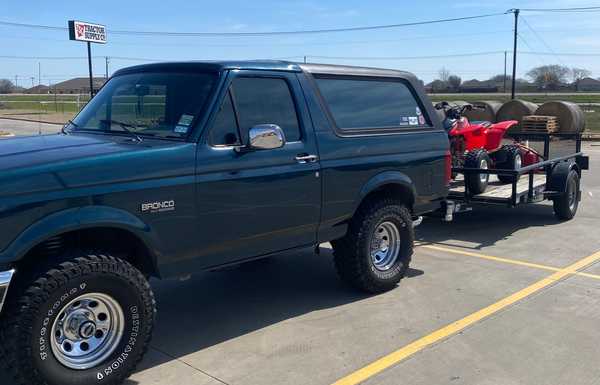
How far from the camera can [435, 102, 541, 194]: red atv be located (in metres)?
8.50

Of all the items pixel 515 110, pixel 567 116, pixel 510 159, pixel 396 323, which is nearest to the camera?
pixel 396 323

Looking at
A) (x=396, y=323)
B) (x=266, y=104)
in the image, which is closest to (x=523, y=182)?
(x=396, y=323)

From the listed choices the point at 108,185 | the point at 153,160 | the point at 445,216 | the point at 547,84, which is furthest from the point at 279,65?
the point at 547,84

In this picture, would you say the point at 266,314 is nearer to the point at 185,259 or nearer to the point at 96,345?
the point at 185,259

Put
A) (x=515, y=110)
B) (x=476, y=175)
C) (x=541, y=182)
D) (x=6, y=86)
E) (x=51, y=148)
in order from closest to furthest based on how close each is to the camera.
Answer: (x=51, y=148)
(x=476, y=175)
(x=541, y=182)
(x=515, y=110)
(x=6, y=86)

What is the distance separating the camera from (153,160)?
4.12 metres

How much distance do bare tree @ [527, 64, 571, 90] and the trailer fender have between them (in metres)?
105

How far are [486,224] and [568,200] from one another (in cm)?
128

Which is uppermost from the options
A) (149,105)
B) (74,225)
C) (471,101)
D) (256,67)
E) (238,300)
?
(471,101)

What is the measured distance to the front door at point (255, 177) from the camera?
4.47 metres

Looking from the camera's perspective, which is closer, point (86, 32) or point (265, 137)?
point (265, 137)

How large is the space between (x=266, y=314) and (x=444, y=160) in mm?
2478

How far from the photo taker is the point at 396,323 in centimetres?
522

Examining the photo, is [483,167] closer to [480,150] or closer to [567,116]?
[480,150]
